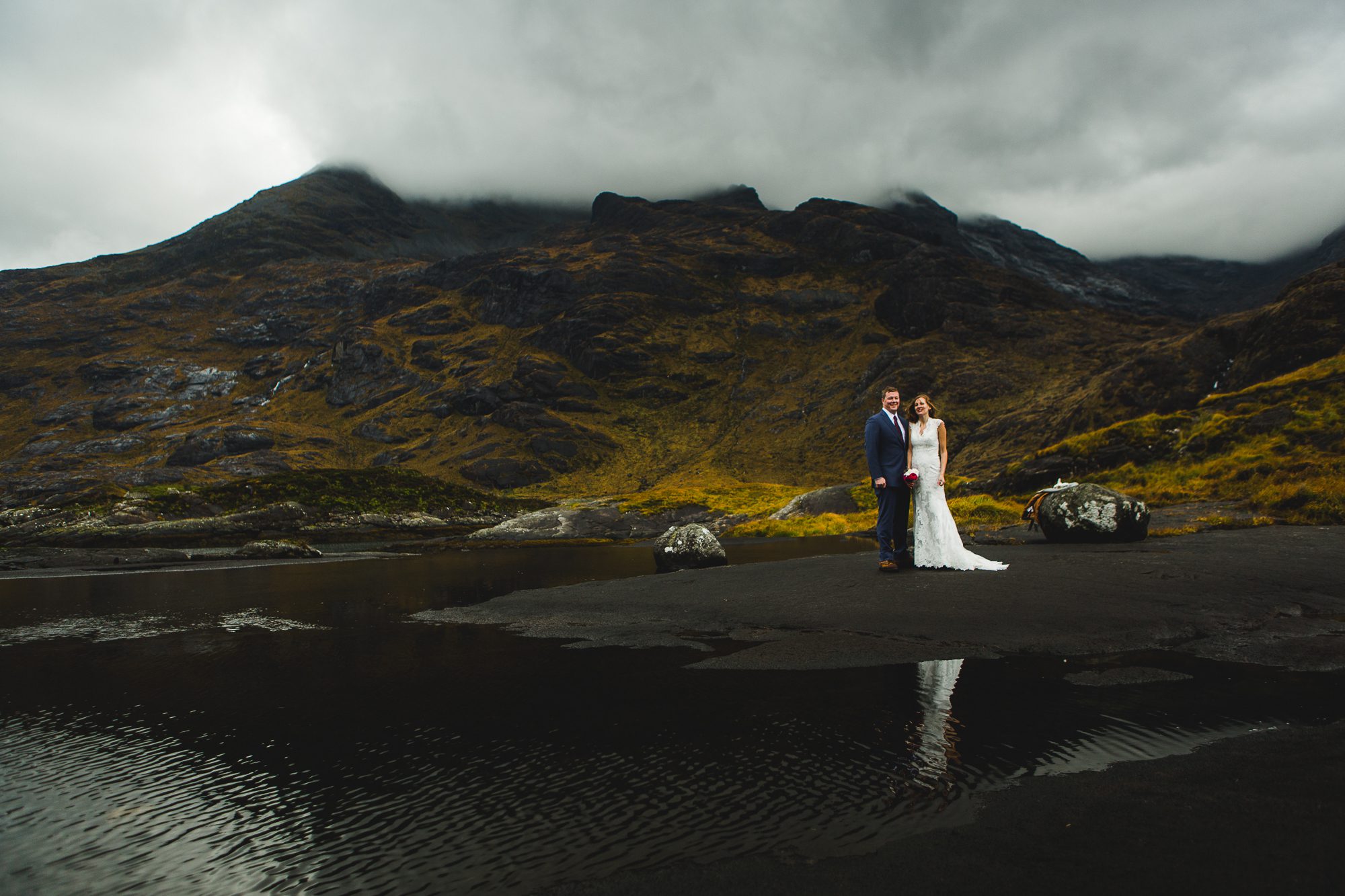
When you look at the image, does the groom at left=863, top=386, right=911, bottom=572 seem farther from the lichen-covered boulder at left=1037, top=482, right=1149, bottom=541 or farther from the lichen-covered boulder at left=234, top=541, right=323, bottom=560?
the lichen-covered boulder at left=234, top=541, right=323, bottom=560

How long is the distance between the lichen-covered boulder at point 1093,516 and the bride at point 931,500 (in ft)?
15.8

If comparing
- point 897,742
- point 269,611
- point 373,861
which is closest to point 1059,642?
point 897,742

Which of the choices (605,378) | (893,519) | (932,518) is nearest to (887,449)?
(893,519)

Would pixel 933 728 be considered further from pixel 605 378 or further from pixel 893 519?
pixel 605 378

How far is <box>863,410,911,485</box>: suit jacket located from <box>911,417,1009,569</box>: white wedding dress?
320 mm

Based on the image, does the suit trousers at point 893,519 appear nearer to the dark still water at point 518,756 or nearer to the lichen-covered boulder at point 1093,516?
the lichen-covered boulder at point 1093,516

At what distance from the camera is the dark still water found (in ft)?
11.9

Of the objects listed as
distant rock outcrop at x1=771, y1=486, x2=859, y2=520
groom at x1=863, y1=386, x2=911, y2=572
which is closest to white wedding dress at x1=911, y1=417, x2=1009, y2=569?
groom at x1=863, y1=386, x2=911, y2=572

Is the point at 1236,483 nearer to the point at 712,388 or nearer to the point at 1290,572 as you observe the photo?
the point at 1290,572

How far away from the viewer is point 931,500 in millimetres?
12320

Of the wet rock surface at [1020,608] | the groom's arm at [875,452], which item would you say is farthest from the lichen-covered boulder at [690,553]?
the groom's arm at [875,452]

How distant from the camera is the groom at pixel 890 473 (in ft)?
41.2

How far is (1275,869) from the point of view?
282 cm

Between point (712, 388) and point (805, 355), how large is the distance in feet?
79.1
